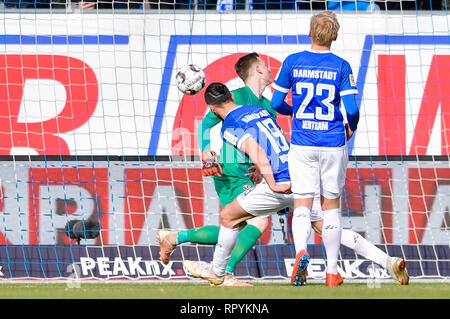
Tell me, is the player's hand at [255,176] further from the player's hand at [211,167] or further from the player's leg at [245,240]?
the player's leg at [245,240]

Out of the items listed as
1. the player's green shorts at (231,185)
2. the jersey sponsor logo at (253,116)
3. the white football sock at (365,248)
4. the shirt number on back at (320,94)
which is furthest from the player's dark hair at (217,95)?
the white football sock at (365,248)

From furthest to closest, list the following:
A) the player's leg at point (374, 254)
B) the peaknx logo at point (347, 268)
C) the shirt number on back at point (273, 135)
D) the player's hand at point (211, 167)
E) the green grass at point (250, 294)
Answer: the peaknx logo at point (347, 268), the player's hand at point (211, 167), the shirt number on back at point (273, 135), the player's leg at point (374, 254), the green grass at point (250, 294)

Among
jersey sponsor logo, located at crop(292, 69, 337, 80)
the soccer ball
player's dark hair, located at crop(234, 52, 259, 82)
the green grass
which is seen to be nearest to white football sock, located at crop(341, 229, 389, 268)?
the green grass

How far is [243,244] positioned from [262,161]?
3.59ft

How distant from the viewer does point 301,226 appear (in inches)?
249

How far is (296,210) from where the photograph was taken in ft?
20.9

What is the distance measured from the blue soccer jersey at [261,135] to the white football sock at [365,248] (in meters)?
0.64

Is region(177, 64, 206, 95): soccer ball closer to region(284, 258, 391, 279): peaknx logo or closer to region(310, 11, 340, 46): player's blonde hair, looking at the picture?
region(310, 11, 340, 46): player's blonde hair

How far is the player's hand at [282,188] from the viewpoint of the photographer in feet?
21.2

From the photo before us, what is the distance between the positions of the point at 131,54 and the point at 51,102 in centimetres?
100

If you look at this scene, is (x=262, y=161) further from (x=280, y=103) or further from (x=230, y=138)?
(x=280, y=103)

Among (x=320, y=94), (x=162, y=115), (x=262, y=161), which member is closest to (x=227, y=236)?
(x=262, y=161)

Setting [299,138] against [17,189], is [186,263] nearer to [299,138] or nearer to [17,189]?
[299,138]

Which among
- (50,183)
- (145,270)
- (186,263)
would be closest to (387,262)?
(186,263)
